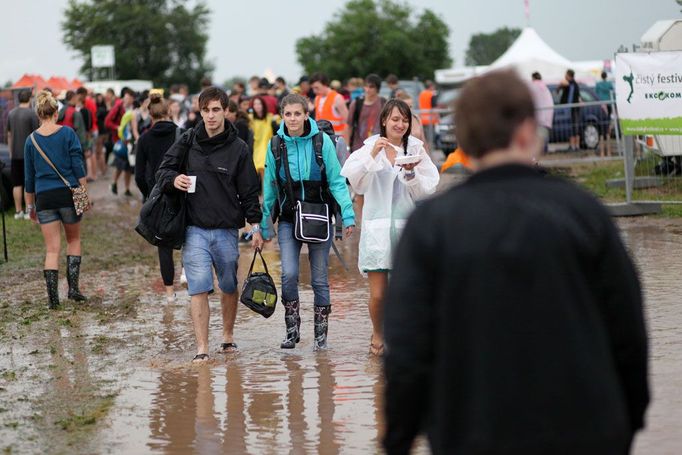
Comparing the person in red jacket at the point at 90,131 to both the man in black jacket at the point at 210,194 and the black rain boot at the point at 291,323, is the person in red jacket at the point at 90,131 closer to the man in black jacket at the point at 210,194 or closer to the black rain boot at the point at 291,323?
the black rain boot at the point at 291,323

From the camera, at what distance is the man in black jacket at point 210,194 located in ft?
28.1

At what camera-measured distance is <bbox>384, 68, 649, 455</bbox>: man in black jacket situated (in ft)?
10.3

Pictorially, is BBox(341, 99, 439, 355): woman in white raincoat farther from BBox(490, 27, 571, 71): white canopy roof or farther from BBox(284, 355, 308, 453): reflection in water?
BBox(490, 27, 571, 71): white canopy roof

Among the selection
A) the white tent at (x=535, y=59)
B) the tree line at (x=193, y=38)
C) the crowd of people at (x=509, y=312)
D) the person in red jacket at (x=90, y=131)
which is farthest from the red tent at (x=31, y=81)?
the tree line at (x=193, y=38)

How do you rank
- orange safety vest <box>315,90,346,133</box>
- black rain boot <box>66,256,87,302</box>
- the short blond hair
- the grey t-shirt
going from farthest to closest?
orange safety vest <box>315,90,346,133</box>
the grey t-shirt
black rain boot <box>66,256,87,302</box>
the short blond hair

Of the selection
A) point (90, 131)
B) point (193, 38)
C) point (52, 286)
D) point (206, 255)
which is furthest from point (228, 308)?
point (193, 38)

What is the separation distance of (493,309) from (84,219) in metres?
17.4

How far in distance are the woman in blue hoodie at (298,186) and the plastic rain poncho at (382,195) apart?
1.50 feet

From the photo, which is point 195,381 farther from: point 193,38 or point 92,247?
point 193,38

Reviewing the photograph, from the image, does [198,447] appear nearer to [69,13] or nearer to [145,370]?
[145,370]

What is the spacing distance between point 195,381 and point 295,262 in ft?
4.07

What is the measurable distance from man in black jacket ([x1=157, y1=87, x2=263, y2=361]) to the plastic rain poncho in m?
0.80

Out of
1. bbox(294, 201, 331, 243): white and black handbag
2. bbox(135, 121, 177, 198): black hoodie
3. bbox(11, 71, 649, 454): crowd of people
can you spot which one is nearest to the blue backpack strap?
bbox(294, 201, 331, 243): white and black handbag

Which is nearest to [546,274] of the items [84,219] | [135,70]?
[84,219]
